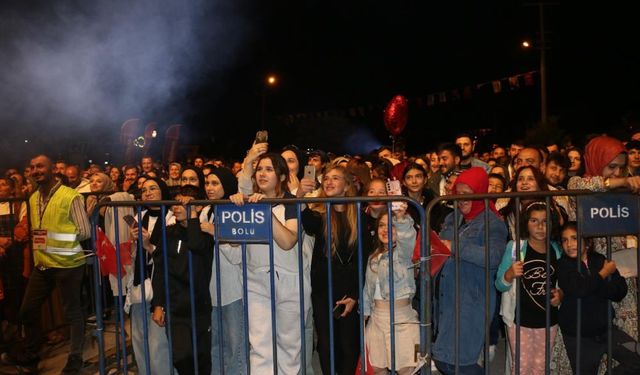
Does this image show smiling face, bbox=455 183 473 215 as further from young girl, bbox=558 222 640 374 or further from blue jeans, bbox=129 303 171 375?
blue jeans, bbox=129 303 171 375

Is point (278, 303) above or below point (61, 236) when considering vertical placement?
below

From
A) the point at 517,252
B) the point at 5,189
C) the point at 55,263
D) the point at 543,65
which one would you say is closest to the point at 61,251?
the point at 55,263

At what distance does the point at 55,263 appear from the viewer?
19.2 ft

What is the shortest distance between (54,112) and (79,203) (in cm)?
1575

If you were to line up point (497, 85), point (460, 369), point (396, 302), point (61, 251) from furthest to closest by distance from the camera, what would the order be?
point (497, 85)
point (61, 251)
point (396, 302)
point (460, 369)

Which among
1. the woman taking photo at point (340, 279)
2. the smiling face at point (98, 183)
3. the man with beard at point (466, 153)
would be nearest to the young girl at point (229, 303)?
the woman taking photo at point (340, 279)

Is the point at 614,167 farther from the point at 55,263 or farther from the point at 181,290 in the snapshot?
the point at 55,263

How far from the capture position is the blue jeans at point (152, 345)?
4672mm

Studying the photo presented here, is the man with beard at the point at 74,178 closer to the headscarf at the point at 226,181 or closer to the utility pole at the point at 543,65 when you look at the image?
the headscarf at the point at 226,181

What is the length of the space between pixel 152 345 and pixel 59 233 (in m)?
1.95

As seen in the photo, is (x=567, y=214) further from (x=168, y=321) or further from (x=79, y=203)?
(x=79, y=203)

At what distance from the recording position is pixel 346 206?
4555 millimetres

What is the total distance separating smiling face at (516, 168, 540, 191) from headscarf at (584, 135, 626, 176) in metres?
0.47

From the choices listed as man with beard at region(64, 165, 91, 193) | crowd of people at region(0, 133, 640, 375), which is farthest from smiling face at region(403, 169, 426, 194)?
man with beard at region(64, 165, 91, 193)
